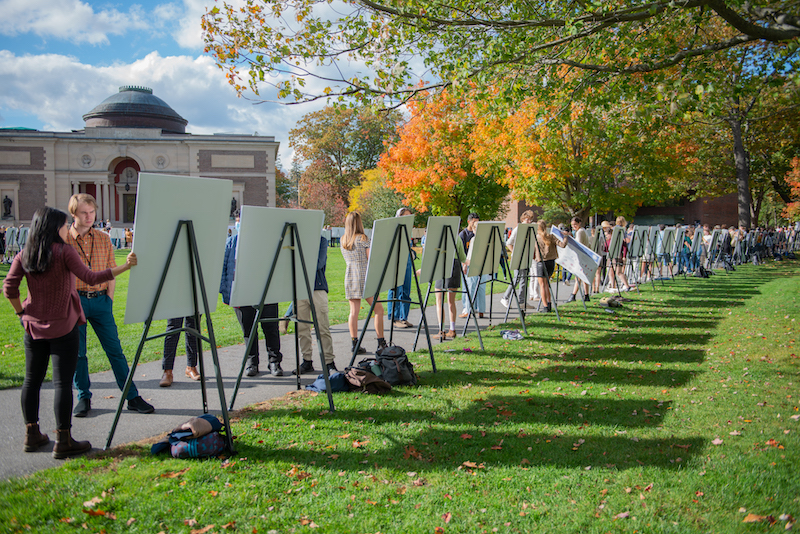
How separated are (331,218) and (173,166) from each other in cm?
1792

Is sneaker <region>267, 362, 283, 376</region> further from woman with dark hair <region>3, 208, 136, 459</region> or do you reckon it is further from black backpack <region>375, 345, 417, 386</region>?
woman with dark hair <region>3, 208, 136, 459</region>

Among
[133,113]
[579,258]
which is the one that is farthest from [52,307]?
[133,113]

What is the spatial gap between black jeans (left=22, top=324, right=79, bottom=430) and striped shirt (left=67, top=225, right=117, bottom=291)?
98cm

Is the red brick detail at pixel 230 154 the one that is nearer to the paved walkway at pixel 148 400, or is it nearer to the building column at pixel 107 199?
the building column at pixel 107 199

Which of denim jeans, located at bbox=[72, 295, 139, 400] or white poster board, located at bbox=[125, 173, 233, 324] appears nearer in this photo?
white poster board, located at bbox=[125, 173, 233, 324]

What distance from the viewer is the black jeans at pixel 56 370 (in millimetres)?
4332

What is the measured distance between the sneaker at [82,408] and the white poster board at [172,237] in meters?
1.52

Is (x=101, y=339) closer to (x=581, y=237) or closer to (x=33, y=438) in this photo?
(x=33, y=438)

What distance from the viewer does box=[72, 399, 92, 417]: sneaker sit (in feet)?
17.6

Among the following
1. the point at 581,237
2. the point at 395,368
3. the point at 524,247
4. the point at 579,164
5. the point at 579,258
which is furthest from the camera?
the point at 579,164

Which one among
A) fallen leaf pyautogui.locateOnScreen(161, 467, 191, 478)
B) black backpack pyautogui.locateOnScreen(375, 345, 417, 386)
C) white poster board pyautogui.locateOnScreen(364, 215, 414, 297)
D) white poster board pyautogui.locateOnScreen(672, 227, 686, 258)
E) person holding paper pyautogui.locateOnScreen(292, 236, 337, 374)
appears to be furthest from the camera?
white poster board pyautogui.locateOnScreen(672, 227, 686, 258)

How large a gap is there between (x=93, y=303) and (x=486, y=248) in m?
5.97

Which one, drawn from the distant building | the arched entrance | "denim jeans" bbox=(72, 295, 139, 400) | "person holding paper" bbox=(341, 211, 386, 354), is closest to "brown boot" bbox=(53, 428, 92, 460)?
"denim jeans" bbox=(72, 295, 139, 400)

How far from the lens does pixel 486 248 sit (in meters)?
9.21
